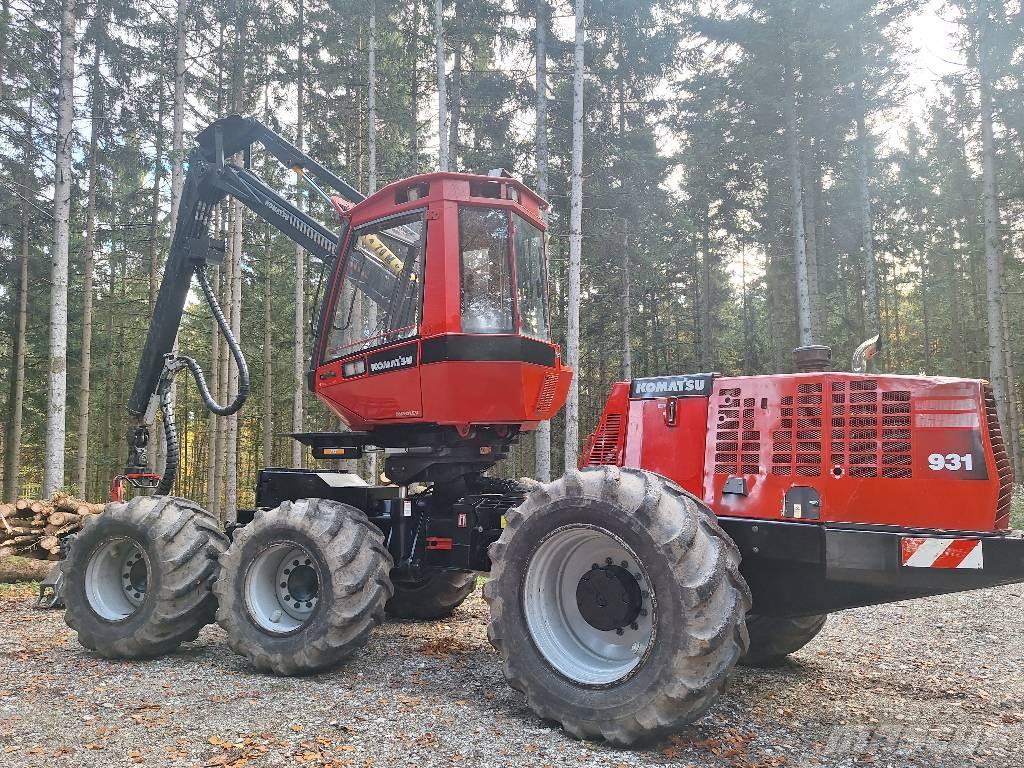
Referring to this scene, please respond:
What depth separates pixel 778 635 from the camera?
219 inches

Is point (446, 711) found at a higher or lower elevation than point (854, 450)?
lower

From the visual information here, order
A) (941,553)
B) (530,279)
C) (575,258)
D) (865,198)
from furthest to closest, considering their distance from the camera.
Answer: (865,198) < (575,258) < (530,279) < (941,553)

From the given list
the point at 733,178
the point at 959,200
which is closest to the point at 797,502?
the point at 733,178

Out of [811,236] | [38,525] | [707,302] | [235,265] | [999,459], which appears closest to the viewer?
[999,459]

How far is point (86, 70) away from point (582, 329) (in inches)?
684

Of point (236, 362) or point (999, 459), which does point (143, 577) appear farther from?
point (999, 459)

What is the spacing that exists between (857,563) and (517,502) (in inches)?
102

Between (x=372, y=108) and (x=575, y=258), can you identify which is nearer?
(x=575, y=258)

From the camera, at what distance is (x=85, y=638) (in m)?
5.98

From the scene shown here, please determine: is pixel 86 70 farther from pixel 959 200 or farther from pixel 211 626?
pixel 959 200

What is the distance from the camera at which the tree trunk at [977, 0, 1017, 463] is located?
58.3ft

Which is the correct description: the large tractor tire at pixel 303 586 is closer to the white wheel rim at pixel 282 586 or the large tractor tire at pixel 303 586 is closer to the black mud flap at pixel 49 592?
the white wheel rim at pixel 282 586

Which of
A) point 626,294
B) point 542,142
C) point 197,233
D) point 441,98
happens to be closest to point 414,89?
point 441,98

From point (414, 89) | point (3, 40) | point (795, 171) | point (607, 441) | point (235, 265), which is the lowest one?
point (607, 441)
